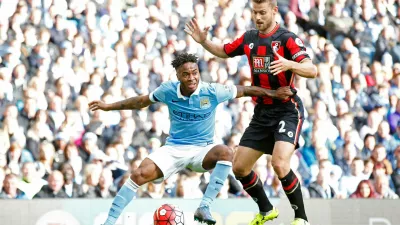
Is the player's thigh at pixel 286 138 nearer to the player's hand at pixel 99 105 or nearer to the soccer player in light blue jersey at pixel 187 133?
the soccer player in light blue jersey at pixel 187 133

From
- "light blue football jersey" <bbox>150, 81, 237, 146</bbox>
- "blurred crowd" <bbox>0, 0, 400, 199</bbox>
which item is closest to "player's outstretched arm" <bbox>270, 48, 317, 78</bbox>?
"light blue football jersey" <bbox>150, 81, 237, 146</bbox>

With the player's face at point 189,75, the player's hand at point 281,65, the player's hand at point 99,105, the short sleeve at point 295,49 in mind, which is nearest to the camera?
the player's hand at point 281,65

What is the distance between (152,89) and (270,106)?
3.76 meters

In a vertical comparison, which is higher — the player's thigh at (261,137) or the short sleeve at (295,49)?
the short sleeve at (295,49)

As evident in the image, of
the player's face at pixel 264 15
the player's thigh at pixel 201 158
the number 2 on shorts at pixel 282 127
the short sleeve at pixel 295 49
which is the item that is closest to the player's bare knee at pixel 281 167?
the number 2 on shorts at pixel 282 127

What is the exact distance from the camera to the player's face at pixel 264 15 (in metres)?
7.50

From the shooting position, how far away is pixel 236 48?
26.2 ft

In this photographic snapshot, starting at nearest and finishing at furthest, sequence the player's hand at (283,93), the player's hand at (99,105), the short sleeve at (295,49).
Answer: the short sleeve at (295,49)
the player's hand at (283,93)
the player's hand at (99,105)

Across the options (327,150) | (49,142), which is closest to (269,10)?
(49,142)

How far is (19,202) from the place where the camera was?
9.87 meters

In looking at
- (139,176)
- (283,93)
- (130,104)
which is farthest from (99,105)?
(283,93)

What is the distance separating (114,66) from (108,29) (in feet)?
2.09

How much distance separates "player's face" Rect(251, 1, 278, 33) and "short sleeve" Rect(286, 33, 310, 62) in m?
0.24

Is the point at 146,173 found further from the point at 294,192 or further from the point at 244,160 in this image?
the point at 294,192
